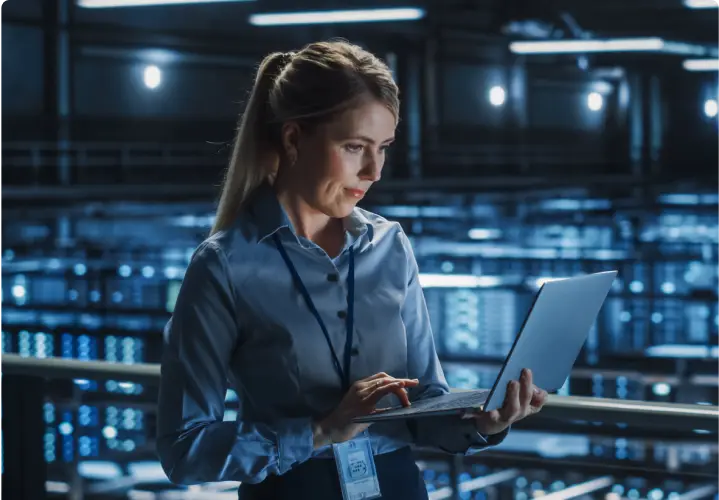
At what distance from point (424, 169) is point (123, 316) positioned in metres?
9.89

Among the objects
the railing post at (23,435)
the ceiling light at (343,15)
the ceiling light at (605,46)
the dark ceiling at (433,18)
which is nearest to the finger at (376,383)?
the railing post at (23,435)

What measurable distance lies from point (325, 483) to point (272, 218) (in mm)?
308

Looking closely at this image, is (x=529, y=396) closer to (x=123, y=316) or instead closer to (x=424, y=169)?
(x=123, y=316)

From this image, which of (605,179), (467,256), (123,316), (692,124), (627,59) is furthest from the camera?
(692,124)

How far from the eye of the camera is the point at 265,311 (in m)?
1.10

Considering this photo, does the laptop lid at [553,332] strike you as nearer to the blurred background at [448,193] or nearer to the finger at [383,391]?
the finger at [383,391]

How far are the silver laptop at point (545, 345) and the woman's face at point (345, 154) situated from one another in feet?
0.76

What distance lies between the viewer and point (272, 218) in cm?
113

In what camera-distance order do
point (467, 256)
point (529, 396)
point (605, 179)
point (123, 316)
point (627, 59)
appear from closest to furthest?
point (529, 396)
point (123, 316)
point (467, 256)
point (605, 179)
point (627, 59)

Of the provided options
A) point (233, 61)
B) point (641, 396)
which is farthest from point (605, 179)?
point (641, 396)

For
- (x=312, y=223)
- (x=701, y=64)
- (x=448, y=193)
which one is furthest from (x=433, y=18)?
(x=312, y=223)

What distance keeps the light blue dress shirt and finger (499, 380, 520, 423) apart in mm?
72

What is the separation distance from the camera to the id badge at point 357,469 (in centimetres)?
112

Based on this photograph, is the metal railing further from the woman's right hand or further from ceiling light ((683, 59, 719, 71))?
ceiling light ((683, 59, 719, 71))
